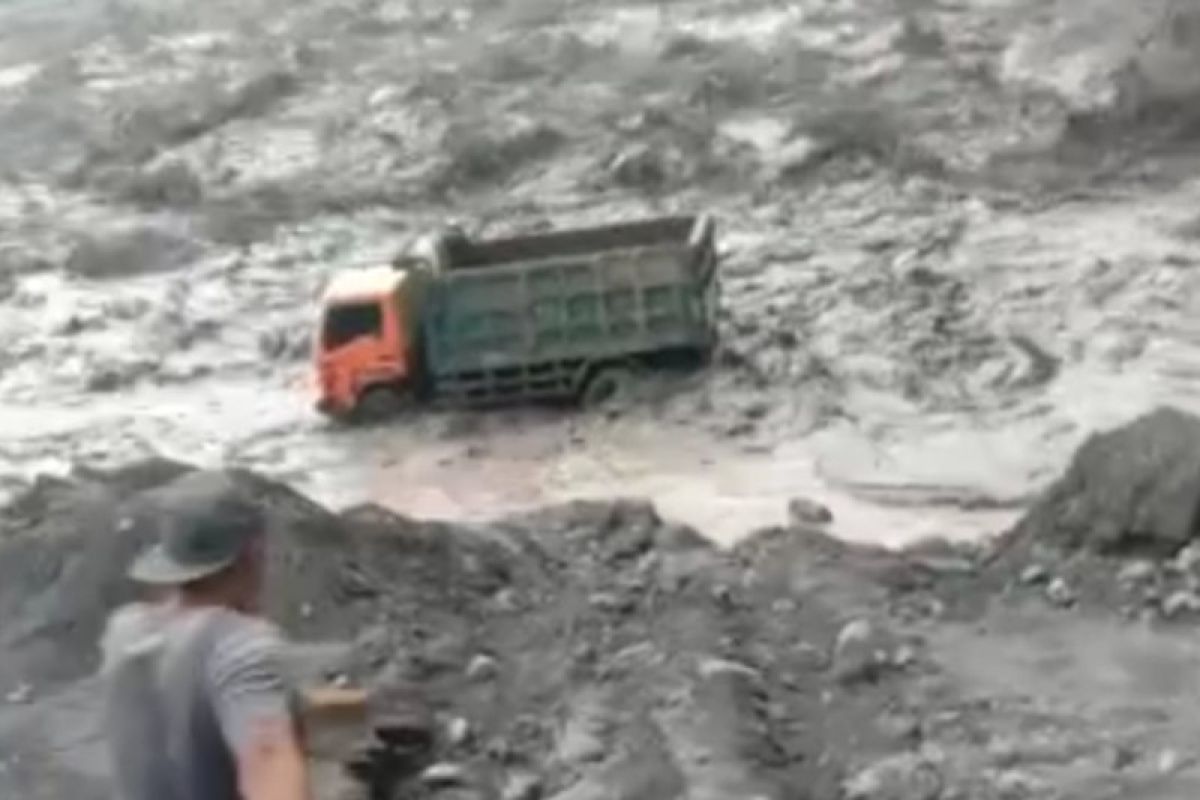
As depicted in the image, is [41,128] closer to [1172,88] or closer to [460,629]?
[1172,88]

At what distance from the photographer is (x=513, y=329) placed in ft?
79.1

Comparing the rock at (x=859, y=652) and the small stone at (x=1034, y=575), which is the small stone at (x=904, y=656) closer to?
the rock at (x=859, y=652)

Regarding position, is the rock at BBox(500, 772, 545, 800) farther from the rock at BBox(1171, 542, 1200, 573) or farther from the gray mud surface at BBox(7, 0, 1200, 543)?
the gray mud surface at BBox(7, 0, 1200, 543)

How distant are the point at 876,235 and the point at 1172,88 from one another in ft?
15.8

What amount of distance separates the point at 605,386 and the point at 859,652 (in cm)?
891

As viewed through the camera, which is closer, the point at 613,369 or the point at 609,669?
the point at 609,669

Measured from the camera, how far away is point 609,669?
50.4 feet

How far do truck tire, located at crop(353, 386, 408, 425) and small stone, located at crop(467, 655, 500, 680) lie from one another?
349 inches

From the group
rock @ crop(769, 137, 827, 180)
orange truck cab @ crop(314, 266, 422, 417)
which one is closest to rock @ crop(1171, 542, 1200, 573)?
orange truck cab @ crop(314, 266, 422, 417)

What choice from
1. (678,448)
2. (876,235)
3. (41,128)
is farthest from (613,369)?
(41,128)

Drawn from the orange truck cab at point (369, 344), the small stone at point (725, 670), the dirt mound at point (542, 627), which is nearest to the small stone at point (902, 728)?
the dirt mound at point (542, 627)

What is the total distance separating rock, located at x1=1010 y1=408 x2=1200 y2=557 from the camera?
1700 centimetres

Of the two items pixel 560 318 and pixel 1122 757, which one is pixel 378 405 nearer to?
pixel 560 318

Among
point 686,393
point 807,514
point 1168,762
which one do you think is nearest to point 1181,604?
point 1168,762
